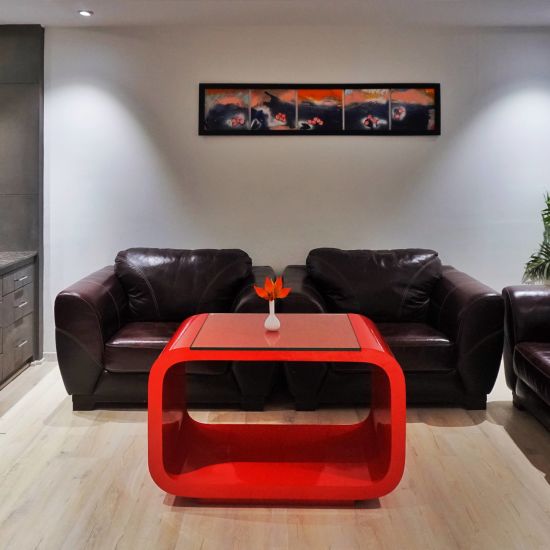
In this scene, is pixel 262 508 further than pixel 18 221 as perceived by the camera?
No

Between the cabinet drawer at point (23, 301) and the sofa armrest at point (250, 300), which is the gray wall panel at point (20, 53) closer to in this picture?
the cabinet drawer at point (23, 301)

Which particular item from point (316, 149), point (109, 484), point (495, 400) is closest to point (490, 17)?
point (316, 149)

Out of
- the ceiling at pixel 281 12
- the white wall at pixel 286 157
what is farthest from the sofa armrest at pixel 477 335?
the ceiling at pixel 281 12

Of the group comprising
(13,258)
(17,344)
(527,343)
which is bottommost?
(17,344)

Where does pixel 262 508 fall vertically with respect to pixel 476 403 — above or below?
below

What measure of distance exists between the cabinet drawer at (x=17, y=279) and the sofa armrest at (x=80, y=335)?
578 mm

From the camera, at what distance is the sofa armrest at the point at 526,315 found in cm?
319

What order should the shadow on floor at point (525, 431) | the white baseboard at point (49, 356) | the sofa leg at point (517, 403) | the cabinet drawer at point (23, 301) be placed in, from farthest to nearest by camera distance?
the white baseboard at point (49, 356) → the cabinet drawer at point (23, 301) → the sofa leg at point (517, 403) → the shadow on floor at point (525, 431)

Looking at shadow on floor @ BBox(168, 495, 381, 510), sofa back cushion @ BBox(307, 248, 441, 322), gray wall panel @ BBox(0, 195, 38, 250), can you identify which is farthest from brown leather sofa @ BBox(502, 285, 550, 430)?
gray wall panel @ BBox(0, 195, 38, 250)

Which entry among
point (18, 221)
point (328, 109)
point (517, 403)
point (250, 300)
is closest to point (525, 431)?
point (517, 403)

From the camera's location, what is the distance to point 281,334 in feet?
8.47

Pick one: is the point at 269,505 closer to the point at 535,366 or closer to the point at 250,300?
the point at 250,300

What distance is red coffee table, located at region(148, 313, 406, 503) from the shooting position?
2332 mm

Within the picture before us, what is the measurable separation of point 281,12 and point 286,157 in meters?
0.90
